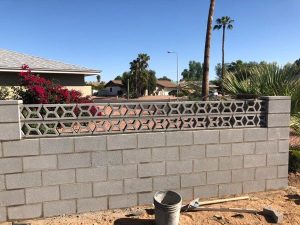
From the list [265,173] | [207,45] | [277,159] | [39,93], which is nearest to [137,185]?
[265,173]

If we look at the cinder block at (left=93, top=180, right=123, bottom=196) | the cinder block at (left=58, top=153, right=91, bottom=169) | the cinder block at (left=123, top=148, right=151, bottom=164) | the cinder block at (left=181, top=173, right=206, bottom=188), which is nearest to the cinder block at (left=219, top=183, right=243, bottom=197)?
the cinder block at (left=181, top=173, right=206, bottom=188)

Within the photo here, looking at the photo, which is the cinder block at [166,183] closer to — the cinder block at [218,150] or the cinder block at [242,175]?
the cinder block at [218,150]

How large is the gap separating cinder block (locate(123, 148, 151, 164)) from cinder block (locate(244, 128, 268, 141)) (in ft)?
5.83

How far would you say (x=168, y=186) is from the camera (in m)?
4.94

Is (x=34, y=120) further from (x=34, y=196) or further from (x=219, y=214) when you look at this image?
(x=219, y=214)

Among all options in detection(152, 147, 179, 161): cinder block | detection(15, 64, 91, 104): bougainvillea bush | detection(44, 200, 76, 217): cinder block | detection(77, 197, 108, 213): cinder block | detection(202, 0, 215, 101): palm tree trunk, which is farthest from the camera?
detection(202, 0, 215, 101): palm tree trunk

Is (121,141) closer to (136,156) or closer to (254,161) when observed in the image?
(136,156)

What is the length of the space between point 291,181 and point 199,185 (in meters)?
2.32

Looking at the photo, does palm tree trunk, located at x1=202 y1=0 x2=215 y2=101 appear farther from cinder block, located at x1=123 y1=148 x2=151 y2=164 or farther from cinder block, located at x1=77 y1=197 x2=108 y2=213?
cinder block, located at x1=77 y1=197 x2=108 y2=213

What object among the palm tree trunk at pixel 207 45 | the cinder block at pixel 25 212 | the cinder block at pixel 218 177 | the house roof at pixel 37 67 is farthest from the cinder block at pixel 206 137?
the house roof at pixel 37 67

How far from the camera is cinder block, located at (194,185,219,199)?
201 inches

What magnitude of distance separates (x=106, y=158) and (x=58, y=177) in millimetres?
738

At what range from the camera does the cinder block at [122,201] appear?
4.69m

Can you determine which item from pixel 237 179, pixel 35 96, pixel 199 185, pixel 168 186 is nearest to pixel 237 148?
pixel 237 179
